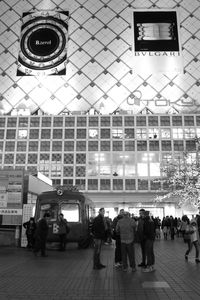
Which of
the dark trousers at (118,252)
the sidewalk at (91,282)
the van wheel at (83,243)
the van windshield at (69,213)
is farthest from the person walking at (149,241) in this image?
the van windshield at (69,213)

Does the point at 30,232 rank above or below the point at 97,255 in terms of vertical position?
above

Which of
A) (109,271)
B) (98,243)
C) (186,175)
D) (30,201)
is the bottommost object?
(109,271)

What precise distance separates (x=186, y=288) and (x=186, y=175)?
121ft

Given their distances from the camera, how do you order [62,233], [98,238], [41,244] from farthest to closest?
1. [62,233]
2. [41,244]
3. [98,238]

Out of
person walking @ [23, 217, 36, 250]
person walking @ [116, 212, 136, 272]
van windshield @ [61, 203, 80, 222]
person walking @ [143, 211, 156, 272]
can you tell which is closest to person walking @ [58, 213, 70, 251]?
person walking @ [23, 217, 36, 250]

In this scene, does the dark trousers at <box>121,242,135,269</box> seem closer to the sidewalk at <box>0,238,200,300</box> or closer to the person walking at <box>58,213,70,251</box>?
the sidewalk at <box>0,238,200,300</box>

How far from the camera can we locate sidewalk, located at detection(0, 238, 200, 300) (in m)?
7.22

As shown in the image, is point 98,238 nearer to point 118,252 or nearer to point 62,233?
point 118,252

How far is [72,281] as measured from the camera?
28.9 feet

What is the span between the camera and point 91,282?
8.73 metres

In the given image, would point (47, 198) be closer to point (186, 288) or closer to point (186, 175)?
point (186, 288)

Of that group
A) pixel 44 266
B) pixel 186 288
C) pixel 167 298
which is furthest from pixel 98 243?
pixel 167 298

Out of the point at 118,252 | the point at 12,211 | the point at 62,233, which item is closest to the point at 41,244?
the point at 62,233

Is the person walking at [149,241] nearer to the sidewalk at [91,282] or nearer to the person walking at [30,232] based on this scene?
the sidewalk at [91,282]
